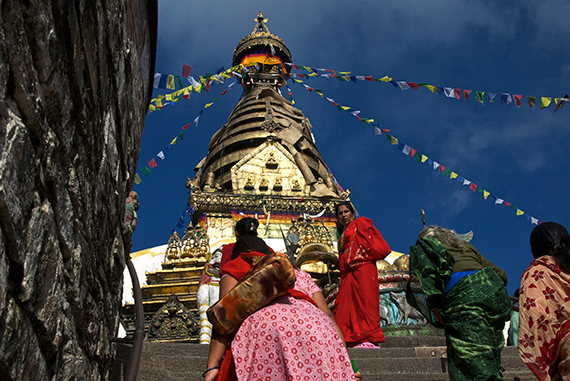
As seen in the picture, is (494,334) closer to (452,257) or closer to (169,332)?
(452,257)

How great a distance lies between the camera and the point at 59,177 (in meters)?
1.80

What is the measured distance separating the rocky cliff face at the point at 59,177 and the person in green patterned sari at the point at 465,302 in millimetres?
2204

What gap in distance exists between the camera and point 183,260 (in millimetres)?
9719

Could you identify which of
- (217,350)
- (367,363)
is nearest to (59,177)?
(217,350)

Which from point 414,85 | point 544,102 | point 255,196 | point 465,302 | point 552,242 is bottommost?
point 465,302

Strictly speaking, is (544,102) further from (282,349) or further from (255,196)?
(282,349)

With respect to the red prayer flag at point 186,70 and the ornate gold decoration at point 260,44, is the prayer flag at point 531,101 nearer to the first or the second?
the red prayer flag at point 186,70

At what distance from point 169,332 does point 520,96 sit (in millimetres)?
8527

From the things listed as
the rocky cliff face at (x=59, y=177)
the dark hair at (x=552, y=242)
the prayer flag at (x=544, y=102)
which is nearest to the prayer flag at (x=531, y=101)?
the prayer flag at (x=544, y=102)

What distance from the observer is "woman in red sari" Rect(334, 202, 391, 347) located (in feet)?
15.4

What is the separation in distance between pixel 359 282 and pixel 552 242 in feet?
7.33

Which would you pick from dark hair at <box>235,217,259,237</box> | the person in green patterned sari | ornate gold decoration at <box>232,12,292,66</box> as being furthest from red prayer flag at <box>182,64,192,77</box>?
ornate gold decoration at <box>232,12,292,66</box>

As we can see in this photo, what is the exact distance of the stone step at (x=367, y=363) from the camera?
3711 millimetres

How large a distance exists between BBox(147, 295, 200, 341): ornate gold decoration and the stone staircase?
3.50 m
